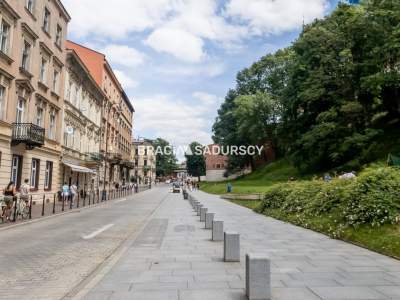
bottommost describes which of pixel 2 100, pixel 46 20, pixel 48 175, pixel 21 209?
pixel 21 209

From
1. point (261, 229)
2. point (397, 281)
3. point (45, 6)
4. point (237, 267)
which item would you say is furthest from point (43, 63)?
point (397, 281)

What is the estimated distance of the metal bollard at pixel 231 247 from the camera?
8.49 meters

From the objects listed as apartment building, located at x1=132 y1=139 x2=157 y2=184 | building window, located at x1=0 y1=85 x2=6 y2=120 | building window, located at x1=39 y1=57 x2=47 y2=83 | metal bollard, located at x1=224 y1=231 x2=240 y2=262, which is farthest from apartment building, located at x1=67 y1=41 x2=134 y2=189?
apartment building, located at x1=132 y1=139 x2=157 y2=184

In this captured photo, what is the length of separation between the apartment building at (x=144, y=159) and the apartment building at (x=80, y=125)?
85139 mm

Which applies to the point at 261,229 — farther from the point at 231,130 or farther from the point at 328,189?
the point at 231,130

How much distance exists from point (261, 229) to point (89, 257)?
695cm

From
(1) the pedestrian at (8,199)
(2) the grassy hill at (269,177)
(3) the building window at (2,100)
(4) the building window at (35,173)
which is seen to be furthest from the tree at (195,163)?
(1) the pedestrian at (8,199)

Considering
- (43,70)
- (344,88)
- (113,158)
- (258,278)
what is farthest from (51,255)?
(113,158)

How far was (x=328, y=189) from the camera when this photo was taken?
15812mm

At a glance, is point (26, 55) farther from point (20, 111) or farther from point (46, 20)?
point (46, 20)

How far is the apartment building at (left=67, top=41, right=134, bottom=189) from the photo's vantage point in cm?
5022

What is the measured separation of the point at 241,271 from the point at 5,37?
2003cm

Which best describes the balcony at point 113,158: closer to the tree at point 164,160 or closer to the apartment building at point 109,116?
the apartment building at point 109,116

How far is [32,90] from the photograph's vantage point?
83.2 ft
